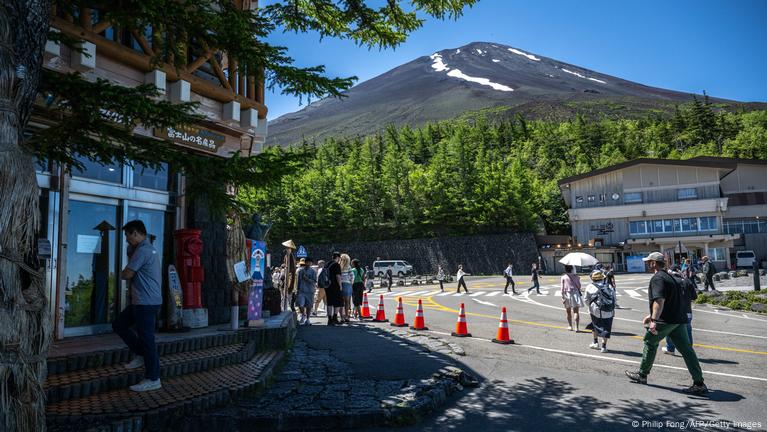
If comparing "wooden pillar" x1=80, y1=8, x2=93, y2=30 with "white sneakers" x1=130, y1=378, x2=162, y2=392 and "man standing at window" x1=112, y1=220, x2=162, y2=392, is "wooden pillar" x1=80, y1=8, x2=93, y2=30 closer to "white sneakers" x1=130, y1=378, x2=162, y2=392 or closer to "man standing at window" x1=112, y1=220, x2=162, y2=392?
"man standing at window" x1=112, y1=220, x2=162, y2=392

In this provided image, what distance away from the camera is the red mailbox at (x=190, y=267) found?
314 inches

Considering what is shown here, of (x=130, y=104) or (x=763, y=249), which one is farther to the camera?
(x=763, y=249)

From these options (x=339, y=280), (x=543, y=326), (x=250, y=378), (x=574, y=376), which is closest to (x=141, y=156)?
(x=250, y=378)

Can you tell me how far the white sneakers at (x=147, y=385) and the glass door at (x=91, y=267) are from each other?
115 inches

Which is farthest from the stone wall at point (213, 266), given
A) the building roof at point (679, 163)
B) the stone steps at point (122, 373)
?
the building roof at point (679, 163)

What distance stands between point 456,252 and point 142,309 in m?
49.9

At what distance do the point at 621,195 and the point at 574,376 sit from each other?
5271 centimetres

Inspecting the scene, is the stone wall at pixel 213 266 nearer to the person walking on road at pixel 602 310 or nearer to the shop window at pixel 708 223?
the person walking on road at pixel 602 310

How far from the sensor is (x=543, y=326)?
11.9m

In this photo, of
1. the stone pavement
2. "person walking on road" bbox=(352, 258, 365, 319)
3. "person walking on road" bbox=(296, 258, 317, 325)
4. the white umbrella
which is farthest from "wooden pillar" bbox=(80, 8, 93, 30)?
the white umbrella

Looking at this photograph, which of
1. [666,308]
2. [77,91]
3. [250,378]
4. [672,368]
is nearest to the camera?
[77,91]

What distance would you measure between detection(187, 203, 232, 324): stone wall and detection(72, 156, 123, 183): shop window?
147cm

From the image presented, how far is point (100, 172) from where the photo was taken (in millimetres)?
7594

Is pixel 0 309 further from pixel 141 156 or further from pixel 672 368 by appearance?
pixel 672 368
